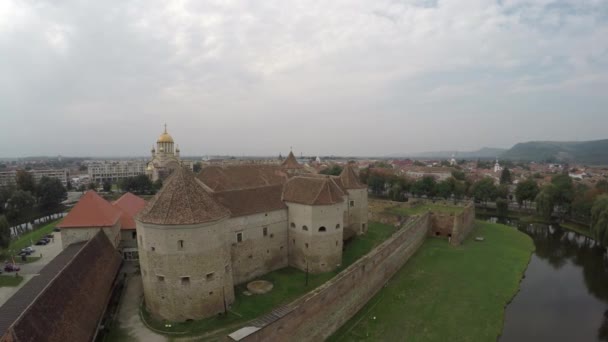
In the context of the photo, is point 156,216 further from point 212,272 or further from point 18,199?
point 18,199

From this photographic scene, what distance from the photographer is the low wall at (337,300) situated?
14.5 meters

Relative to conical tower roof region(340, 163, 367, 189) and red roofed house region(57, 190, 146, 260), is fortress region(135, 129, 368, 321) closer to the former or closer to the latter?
conical tower roof region(340, 163, 367, 189)

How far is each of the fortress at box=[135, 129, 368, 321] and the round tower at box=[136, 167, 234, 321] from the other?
5 centimetres

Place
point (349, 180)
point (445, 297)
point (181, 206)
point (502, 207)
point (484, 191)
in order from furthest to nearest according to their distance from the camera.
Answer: point (484, 191) < point (502, 207) < point (349, 180) < point (445, 297) < point (181, 206)

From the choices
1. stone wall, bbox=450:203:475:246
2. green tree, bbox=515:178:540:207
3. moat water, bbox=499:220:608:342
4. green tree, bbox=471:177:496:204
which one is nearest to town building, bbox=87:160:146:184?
green tree, bbox=471:177:496:204

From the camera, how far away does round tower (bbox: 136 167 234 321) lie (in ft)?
57.0

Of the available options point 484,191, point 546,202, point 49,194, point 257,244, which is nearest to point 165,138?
point 49,194

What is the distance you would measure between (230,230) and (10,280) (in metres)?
17.1

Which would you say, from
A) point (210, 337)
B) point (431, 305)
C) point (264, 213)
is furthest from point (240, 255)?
point (431, 305)

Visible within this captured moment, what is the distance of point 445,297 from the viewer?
856 inches

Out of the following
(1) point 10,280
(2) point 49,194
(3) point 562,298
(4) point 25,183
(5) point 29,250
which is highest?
(4) point 25,183

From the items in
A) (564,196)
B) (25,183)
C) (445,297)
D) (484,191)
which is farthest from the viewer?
(484,191)

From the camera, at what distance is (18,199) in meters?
44.3

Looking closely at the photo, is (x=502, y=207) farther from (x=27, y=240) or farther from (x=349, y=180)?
(x=27, y=240)
